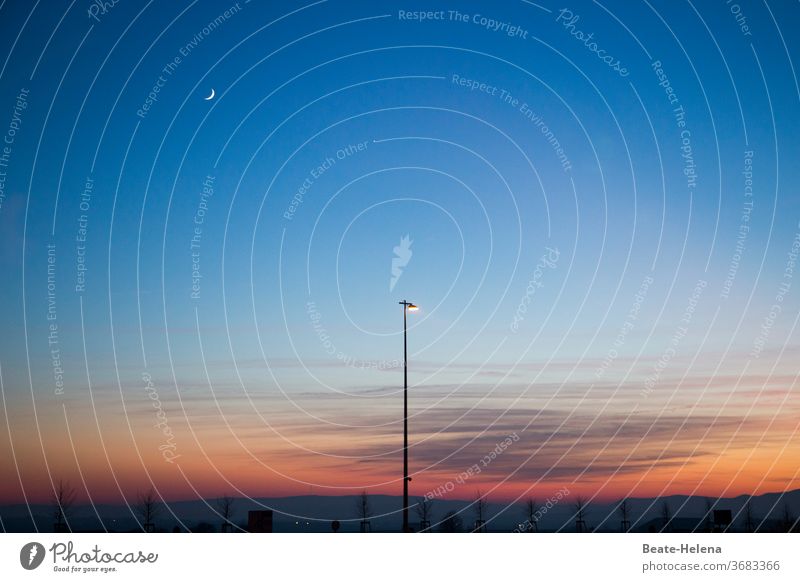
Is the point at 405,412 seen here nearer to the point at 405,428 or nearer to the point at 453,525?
the point at 405,428

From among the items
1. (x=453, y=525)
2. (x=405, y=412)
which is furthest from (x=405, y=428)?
(x=453, y=525)

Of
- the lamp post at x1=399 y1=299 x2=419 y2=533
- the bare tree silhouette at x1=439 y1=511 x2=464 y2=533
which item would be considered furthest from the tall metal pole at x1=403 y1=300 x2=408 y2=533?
the bare tree silhouette at x1=439 y1=511 x2=464 y2=533

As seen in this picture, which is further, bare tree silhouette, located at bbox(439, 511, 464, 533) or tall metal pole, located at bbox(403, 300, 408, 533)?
bare tree silhouette, located at bbox(439, 511, 464, 533)

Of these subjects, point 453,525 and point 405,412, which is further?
point 453,525

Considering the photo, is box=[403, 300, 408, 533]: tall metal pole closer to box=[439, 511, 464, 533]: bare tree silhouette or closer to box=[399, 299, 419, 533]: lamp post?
box=[399, 299, 419, 533]: lamp post

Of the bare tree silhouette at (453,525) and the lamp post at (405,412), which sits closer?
the lamp post at (405,412)

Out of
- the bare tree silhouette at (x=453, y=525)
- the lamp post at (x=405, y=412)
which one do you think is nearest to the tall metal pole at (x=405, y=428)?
the lamp post at (x=405, y=412)

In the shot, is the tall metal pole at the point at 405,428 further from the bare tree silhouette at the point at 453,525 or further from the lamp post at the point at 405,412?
the bare tree silhouette at the point at 453,525

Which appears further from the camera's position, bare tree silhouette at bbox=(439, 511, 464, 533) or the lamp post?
bare tree silhouette at bbox=(439, 511, 464, 533)
